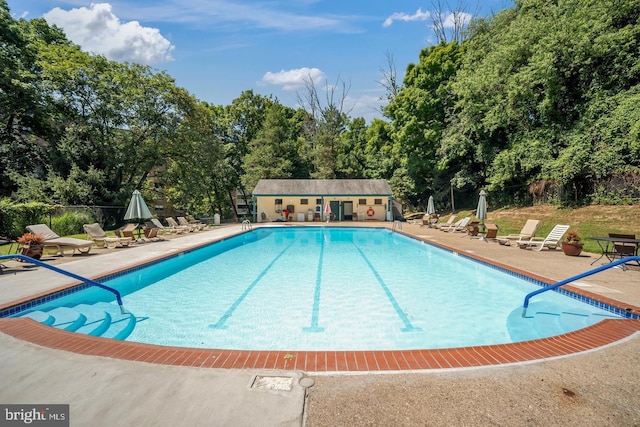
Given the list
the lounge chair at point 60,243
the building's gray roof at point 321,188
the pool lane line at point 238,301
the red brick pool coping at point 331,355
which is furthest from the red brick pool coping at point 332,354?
the building's gray roof at point 321,188

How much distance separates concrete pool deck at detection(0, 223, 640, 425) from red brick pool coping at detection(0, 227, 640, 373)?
12cm

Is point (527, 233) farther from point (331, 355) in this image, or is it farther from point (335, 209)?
point (335, 209)

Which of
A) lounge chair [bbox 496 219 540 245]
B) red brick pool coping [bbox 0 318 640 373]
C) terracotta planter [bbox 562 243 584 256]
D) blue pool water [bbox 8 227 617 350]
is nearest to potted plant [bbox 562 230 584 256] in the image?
terracotta planter [bbox 562 243 584 256]

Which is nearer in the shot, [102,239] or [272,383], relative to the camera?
[272,383]

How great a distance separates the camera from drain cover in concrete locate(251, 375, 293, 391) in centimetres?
250

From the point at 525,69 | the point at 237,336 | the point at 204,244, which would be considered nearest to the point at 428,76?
the point at 525,69

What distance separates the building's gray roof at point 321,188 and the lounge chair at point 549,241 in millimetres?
15021

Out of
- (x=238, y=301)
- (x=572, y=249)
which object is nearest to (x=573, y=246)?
(x=572, y=249)

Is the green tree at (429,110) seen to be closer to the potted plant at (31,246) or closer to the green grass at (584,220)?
the green grass at (584,220)

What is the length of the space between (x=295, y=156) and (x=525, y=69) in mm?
22161

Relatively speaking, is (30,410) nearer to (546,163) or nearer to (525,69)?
(546,163)

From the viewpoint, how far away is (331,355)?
316 cm

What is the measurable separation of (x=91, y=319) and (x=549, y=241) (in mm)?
12458

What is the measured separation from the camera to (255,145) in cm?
3228
